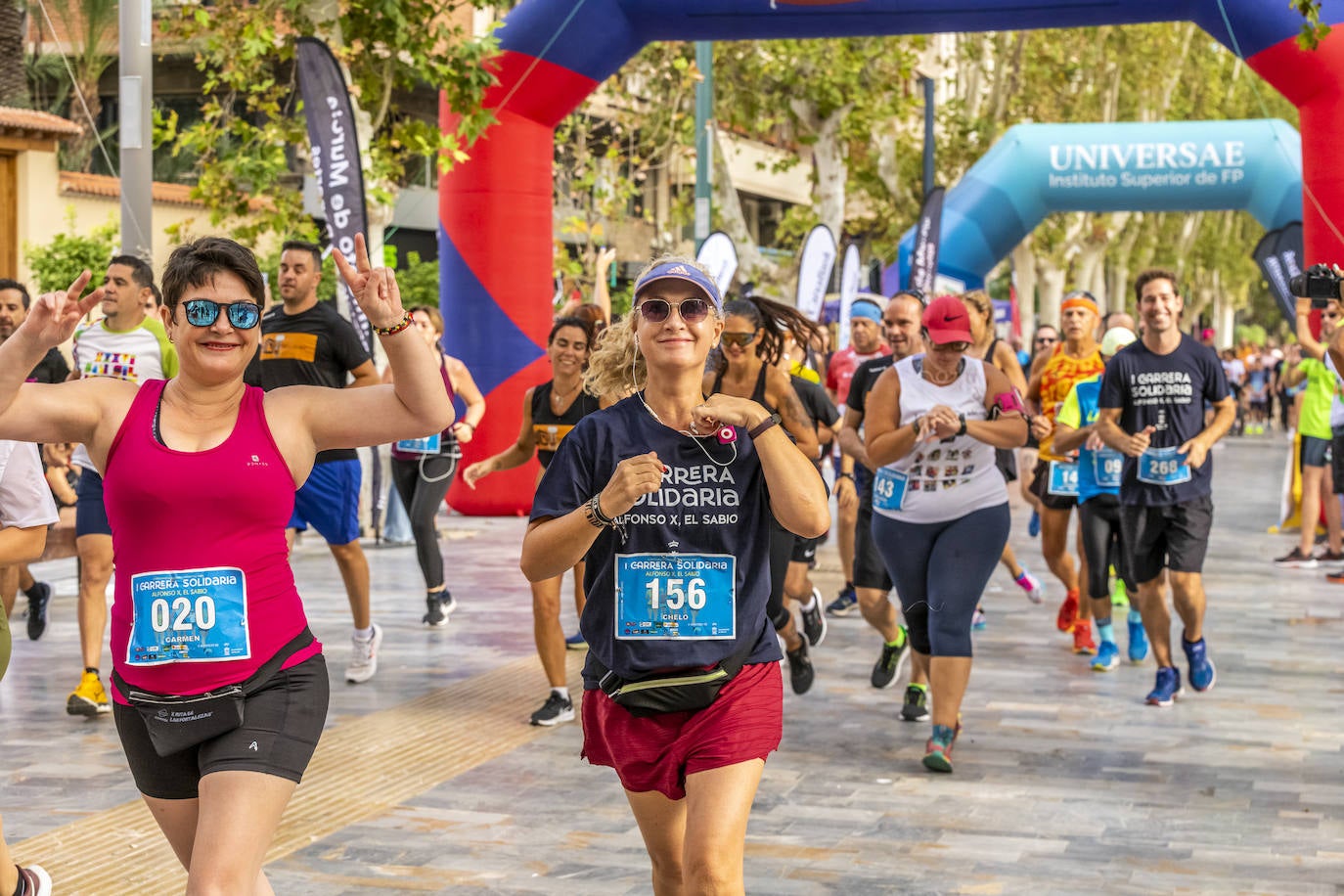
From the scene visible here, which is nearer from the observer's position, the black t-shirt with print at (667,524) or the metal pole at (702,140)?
the black t-shirt with print at (667,524)

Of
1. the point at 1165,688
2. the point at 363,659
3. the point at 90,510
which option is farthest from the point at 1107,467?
the point at 90,510

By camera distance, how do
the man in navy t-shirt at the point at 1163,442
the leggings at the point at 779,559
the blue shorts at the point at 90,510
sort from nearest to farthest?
the leggings at the point at 779,559 → the blue shorts at the point at 90,510 → the man in navy t-shirt at the point at 1163,442

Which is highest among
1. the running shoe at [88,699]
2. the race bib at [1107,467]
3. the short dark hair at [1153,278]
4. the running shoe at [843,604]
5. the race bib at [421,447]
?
the short dark hair at [1153,278]

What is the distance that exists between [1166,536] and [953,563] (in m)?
1.69

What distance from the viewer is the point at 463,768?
6.54 meters

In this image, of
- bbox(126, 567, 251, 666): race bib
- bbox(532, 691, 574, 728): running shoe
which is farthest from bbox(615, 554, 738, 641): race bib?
bbox(532, 691, 574, 728): running shoe

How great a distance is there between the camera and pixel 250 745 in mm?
3383

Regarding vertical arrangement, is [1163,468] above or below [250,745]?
above

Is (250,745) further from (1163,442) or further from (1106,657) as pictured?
(1106,657)

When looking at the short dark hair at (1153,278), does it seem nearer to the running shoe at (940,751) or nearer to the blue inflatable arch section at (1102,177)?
the running shoe at (940,751)

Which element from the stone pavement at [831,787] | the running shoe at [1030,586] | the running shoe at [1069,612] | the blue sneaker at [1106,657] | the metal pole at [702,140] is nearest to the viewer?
the stone pavement at [831,787]

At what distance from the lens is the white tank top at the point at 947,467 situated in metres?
6.53

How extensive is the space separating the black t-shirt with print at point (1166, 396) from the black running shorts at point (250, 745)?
506 cm

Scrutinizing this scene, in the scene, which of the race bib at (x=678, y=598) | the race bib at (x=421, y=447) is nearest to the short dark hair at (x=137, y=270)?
the race bib at (x=421, y=447)
